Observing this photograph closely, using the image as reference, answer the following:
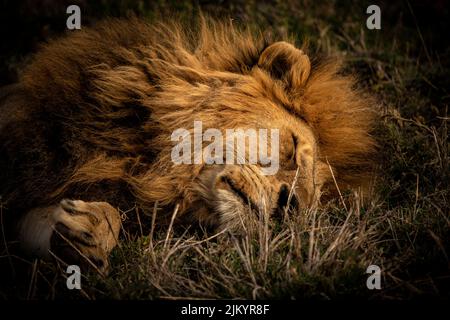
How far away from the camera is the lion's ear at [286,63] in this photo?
11.6 ft

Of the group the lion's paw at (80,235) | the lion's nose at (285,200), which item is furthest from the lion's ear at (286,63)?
the lion's paw at (80,235)

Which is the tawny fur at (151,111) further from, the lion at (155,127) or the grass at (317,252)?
the grass at (317,252)

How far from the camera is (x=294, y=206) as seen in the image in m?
3.35

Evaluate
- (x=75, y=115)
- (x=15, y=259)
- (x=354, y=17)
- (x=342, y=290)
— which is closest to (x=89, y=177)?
(x=75, y=115)

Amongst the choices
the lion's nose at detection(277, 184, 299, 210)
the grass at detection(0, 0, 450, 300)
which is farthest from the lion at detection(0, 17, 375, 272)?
the grass at detection(0, 0, 450, 300)

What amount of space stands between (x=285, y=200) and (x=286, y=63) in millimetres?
858

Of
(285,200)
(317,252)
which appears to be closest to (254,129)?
(285,200)

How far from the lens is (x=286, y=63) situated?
3564 millimetres

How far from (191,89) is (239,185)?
2.24 feet

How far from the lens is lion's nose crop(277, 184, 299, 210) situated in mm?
3262

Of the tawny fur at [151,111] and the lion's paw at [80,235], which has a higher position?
the tawny fur at [151,111]

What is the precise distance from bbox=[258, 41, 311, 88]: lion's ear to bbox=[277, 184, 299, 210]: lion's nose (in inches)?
27.6

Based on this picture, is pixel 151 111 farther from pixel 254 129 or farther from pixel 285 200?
pixel 285 200

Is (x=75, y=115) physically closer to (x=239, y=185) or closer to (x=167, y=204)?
(x=167, y=204)
